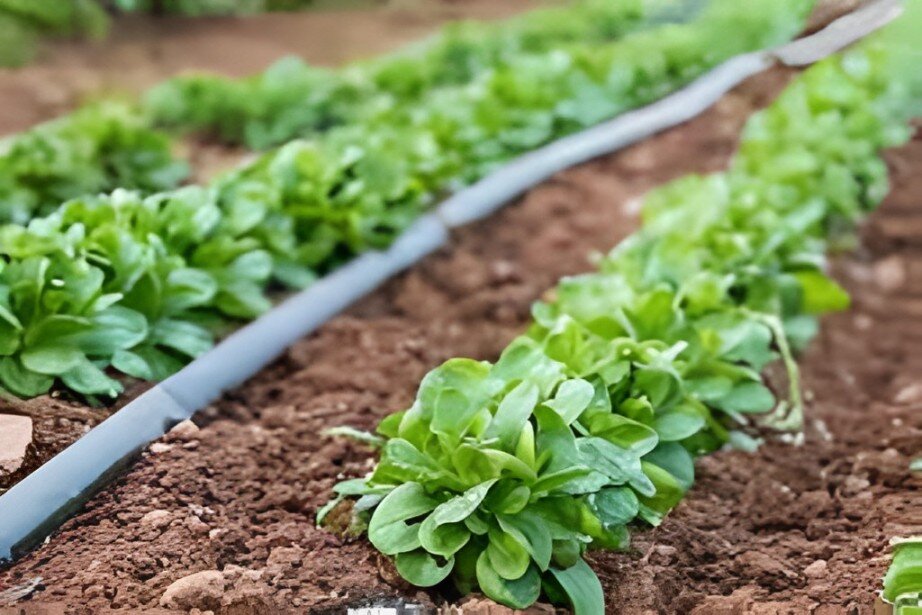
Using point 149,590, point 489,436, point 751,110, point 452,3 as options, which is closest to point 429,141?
point 452,3

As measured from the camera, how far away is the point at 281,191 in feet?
6.32

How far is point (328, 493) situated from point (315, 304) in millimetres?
645

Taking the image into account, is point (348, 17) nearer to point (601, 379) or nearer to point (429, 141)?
point (429, 141)

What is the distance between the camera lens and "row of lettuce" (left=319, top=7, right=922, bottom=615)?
0.98 m

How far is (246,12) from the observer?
164cm

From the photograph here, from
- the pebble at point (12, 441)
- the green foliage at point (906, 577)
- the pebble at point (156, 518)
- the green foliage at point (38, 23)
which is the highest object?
the green foliage at point (38, 23)

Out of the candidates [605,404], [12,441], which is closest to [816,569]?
[605,404]

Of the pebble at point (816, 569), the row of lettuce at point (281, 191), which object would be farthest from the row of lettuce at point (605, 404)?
the row of lettuce at point (281, 191)

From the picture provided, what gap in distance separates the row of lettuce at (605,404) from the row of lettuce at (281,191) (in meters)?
0.34

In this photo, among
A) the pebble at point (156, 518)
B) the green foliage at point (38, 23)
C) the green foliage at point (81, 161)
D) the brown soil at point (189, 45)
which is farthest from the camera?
the brown soil at point (189, 45)

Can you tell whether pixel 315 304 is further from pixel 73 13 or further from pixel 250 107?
pixel 250 107

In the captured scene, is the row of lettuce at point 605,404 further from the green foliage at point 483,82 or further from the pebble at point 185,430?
the green foliage at point 483,82

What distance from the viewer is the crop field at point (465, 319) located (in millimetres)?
988

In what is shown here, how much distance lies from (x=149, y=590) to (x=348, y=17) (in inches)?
43.2
